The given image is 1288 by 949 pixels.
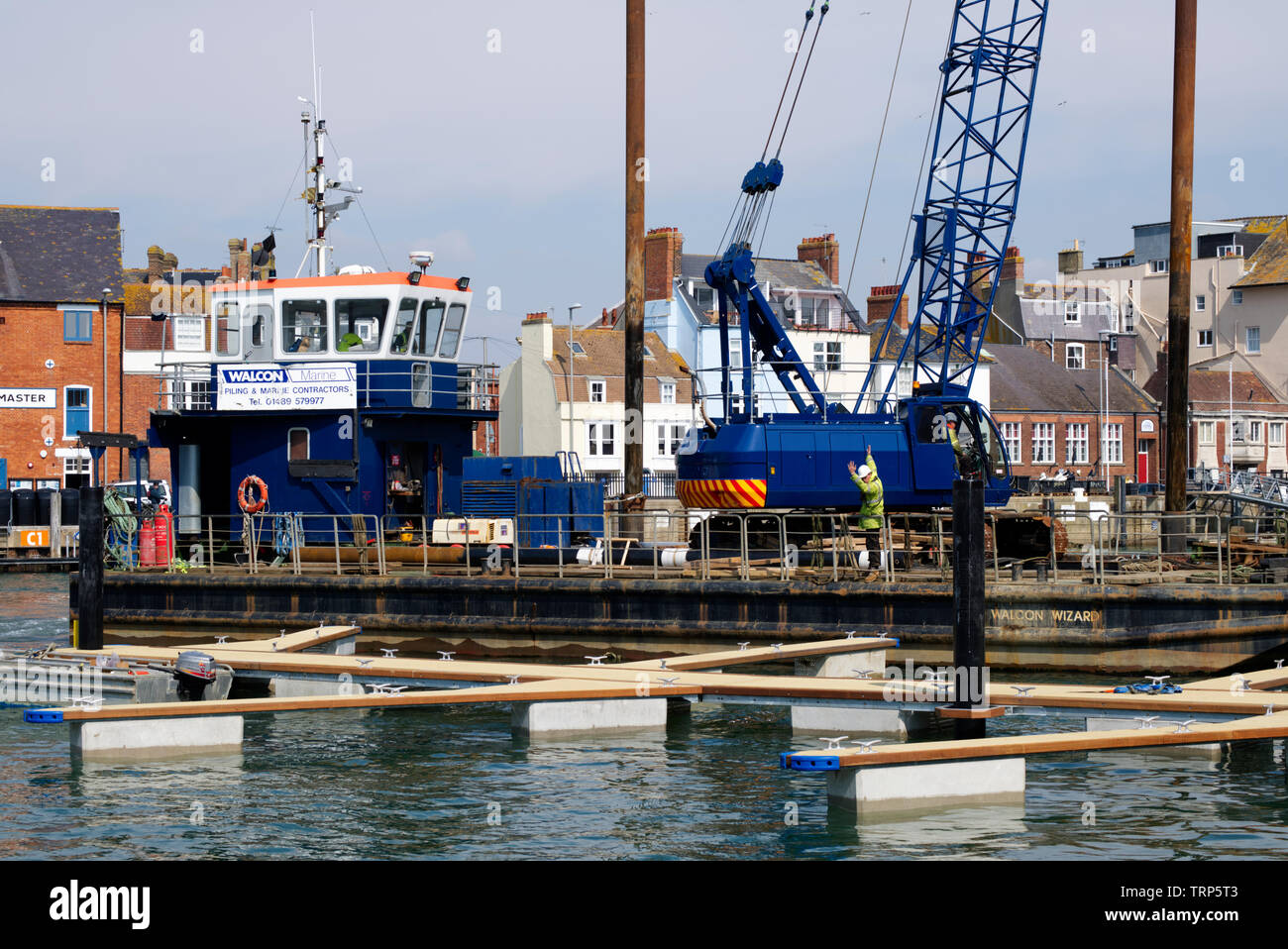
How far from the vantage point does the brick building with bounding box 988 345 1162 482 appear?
68375mm

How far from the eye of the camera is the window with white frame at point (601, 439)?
60812 mm

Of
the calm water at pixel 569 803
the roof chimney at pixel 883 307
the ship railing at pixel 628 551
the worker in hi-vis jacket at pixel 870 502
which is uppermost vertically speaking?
the roof chimney at pixel 883 307

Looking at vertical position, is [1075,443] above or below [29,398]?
below

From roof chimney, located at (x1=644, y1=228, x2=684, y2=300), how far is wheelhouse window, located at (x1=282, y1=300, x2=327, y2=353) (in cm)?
4219

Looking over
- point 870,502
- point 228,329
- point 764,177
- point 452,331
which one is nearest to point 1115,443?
point 764,177

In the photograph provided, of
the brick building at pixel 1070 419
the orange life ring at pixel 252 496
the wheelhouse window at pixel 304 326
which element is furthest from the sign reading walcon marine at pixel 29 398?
the brick building at pixel 1070 419

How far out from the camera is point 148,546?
77.2 feet

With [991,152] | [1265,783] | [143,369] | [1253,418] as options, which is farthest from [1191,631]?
[1253,418]

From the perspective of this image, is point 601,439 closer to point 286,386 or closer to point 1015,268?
point 1015,268

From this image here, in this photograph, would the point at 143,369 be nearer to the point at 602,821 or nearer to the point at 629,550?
the point at 629,550

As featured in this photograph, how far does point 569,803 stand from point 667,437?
50.2 metres

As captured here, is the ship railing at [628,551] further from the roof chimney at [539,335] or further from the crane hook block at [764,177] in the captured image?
the roof chimney at [539,335]

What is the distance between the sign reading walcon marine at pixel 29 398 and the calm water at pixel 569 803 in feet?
131
